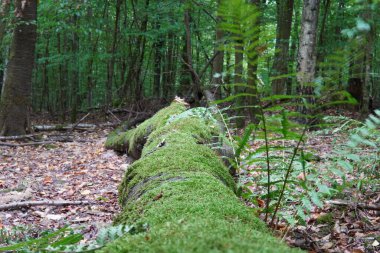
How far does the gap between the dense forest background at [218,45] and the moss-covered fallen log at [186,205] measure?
2.33ft

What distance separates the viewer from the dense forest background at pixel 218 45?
1902 millimetres

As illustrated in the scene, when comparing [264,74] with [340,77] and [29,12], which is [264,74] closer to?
[340,77]

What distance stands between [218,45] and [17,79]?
17.3ft

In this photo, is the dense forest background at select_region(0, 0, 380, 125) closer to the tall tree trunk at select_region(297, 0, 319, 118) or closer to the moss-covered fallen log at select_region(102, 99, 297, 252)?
the tall tree trunk at select_region(297, 0, 319, 118)

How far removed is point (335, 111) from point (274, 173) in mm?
10475

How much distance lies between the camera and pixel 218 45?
26.8 feet

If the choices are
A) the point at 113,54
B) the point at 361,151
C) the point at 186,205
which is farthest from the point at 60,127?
the point at 186,205

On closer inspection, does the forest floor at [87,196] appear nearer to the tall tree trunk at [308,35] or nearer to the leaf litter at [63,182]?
the leaf litter at [63,182]

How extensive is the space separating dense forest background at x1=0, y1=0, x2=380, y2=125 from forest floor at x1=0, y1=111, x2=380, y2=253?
3.26 ft

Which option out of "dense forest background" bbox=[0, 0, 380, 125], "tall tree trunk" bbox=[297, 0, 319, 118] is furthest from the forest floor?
"tall tree trunk" bbox=[297, 0, 319, 118]

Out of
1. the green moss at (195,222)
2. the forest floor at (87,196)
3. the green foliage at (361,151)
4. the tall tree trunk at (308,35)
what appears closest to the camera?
the green moss at (195,222)

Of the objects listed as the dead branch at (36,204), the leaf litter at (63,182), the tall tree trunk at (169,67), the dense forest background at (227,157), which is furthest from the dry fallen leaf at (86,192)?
the tall tree trunk at (169,67)

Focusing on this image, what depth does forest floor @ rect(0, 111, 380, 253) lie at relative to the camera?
289cm

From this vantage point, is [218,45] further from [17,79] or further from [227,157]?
[227,157]
